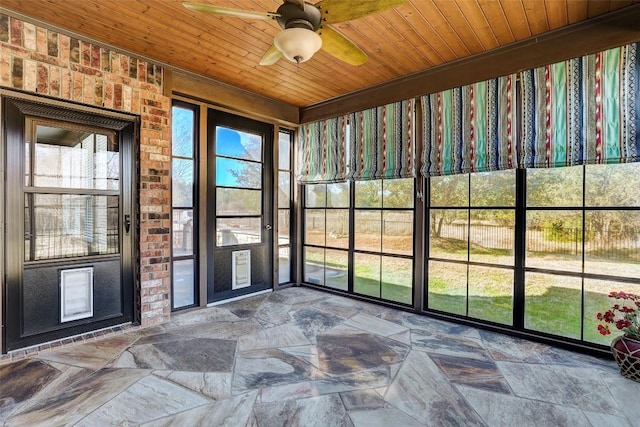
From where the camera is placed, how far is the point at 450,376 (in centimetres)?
247

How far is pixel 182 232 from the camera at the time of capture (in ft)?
13.0

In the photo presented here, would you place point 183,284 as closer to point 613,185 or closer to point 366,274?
point 366,274

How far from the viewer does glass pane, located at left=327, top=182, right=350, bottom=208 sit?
4.70 metres

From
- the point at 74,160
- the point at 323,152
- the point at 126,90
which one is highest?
the point at 126,90

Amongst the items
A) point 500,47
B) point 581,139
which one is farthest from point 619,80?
point 500,47

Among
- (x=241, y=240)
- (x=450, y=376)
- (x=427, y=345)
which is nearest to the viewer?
(x=450, y=376)

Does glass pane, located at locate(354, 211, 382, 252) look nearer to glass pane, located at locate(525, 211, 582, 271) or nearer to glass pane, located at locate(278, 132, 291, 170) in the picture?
glass pane, located at locate(278, 132, 291, 170)

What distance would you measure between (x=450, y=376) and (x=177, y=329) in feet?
8.81

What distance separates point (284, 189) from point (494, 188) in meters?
2.99

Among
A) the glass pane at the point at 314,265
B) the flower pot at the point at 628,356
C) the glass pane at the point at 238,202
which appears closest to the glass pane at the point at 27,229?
the glass pane at the point at 238,202

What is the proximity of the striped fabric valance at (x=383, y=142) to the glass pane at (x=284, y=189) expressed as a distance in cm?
124

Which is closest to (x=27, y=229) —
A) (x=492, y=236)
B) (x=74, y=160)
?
(x=74, y=160)

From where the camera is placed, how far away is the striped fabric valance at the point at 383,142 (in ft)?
12.8

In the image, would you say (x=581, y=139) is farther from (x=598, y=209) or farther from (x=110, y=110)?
(x=110, y=110)
